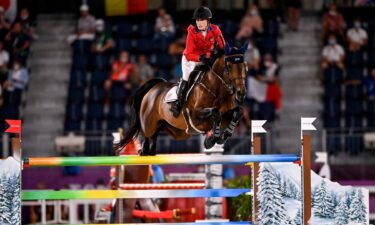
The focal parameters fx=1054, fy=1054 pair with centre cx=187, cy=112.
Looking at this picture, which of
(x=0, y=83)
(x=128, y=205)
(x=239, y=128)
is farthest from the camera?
(x=0, y=83)

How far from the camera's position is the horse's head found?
8.78 m

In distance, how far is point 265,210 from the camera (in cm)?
782

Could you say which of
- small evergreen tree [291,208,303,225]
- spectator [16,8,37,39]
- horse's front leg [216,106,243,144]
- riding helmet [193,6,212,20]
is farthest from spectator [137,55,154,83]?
small evergreen tree [291,208,303,225]

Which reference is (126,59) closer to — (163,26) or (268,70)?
(163,26)

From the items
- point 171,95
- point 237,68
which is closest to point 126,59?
point 171,95

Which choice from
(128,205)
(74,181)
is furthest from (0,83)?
(128,205)

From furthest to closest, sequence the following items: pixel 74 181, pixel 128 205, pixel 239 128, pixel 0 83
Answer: pixel 0 83 → pixel 239 128 → pixel 74 181 → pixel 128 205

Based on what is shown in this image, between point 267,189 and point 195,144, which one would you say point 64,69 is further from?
point 267,189

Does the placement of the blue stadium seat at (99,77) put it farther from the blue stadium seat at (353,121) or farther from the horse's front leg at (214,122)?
the horse's front leg at (214,122)

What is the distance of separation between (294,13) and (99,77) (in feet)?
12.5

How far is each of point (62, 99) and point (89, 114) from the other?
4.36ft

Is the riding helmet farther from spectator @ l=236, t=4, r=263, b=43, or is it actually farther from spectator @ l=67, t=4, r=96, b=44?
spectator @ l=67, t=4, r=96, b=44

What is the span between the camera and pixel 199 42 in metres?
9.40

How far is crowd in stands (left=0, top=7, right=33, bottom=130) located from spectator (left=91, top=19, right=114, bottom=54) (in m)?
1.16
